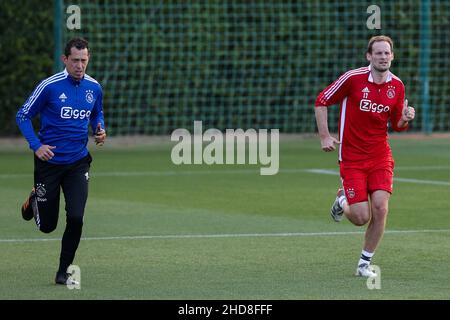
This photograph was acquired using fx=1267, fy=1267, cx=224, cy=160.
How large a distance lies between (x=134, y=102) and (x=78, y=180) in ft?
51.6

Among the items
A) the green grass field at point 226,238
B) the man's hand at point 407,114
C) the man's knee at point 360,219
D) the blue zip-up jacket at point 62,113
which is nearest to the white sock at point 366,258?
the green grass field at point 226,238

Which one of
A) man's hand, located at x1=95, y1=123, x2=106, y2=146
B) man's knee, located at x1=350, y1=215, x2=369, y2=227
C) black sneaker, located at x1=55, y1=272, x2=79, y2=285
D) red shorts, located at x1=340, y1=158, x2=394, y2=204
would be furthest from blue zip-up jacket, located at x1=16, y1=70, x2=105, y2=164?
man's knee, located at x1=350, y1=215, x2=369, y2=227

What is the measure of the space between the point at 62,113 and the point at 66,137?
21 centimetres

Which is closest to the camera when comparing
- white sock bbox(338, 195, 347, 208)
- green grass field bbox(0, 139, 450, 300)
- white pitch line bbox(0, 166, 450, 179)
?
green grass field bbox(0, 139, 450, 300)

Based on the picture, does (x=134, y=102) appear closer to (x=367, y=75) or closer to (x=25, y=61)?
(x=25, y=61)

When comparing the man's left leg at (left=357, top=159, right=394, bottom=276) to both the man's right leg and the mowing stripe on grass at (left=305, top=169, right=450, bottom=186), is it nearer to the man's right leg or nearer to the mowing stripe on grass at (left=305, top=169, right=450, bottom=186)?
the man's right leg

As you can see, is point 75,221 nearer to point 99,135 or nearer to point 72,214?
point 72,214

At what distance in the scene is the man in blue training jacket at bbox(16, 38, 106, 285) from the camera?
34.3ft

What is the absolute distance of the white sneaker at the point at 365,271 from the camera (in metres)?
10.6

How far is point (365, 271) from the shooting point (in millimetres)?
10680

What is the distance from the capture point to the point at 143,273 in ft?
35.8

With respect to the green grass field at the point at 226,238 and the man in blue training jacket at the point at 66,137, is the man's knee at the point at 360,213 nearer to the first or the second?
the green grass field at the point at 226,238

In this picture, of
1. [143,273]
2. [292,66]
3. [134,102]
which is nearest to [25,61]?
[134,102]

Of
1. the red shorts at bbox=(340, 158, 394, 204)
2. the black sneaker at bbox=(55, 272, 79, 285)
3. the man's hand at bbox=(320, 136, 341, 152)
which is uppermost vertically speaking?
the man's hand at bbox=(320, 136, 341, 152)
